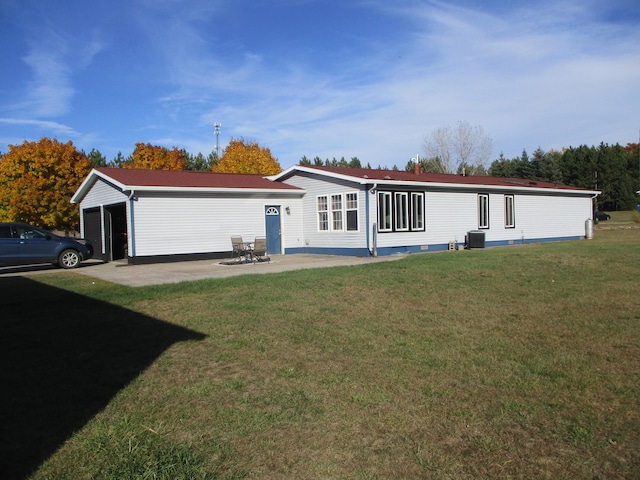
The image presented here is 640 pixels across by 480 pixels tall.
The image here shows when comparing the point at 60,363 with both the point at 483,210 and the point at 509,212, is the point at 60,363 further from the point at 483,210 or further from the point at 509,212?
the point at 509,212

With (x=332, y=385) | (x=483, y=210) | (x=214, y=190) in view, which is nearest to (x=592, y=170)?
(x=483, y=210)

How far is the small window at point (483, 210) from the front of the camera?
22.6 metres

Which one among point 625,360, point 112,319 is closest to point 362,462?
point 625,360

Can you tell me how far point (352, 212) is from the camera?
19.3 m

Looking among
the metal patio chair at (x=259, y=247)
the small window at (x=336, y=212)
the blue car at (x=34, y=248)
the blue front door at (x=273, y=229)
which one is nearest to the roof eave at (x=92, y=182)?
the blue car at (x=34, y=248)

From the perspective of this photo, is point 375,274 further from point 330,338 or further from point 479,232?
point 479,232

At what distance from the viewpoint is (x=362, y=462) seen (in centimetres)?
337

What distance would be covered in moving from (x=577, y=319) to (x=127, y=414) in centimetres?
599

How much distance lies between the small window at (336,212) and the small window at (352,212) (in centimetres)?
53

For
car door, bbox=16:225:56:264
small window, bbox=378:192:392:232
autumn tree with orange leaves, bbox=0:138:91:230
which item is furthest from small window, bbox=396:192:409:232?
autumn tree with orange leaves, bbox=0:138:91:230

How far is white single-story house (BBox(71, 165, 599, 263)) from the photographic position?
1833 centimetres

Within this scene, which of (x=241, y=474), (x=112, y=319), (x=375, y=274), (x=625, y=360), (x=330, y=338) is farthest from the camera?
(x=375, y=274)

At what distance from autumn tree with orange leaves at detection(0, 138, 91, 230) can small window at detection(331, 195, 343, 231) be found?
23840 mm

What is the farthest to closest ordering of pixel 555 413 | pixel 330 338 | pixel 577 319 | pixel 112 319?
pixel 112 319, pixel 577 319, pixel 330 338, pixel 555 413
